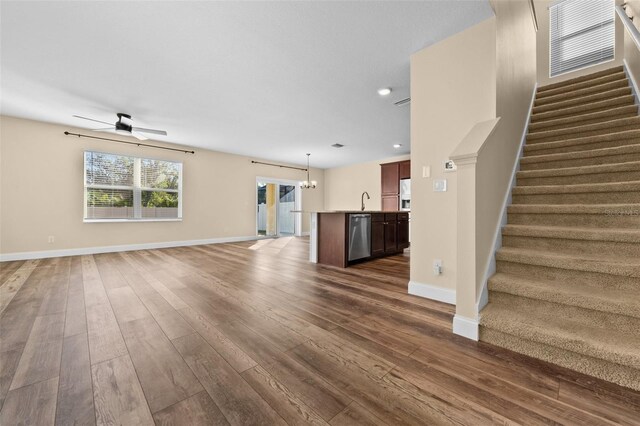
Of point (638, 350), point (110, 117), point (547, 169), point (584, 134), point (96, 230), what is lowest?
point (638, 350)

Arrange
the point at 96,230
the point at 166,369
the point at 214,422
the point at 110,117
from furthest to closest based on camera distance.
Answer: the point at 96,230
the point at 110,117
the point at 166,369
the point at 214,422

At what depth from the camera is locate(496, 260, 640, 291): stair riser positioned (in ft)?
5.27

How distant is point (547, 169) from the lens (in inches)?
104

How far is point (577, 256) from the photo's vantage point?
1.83 meters

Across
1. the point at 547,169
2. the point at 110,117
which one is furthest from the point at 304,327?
the point at 110,117

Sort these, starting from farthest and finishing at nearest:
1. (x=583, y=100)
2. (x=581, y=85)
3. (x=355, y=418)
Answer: (x=581, y=85), (x=583, y=100), (x=355, y=418)

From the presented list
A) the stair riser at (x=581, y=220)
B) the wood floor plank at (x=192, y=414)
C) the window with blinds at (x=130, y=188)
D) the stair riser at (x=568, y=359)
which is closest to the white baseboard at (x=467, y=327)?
the stair riser at (x=568, y=359)

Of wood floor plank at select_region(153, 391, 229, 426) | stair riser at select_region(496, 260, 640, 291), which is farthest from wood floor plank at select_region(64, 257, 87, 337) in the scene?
stair riser at select_region(496, 260, 640, 291)

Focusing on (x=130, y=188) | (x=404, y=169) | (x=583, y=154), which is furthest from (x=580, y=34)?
(x=130, y=188)

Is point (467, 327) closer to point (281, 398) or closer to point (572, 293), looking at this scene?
point (572, 293)

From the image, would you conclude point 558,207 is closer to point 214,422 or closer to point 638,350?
point 638,350

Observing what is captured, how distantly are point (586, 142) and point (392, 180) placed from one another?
4823 mm

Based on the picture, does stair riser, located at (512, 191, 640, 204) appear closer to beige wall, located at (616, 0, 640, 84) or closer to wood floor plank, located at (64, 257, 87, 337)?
beige wall, located at (616, 0, 640, 84)

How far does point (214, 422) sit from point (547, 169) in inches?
139
